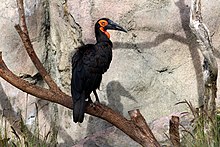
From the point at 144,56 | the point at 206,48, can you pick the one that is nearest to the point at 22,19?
the point at 144,56

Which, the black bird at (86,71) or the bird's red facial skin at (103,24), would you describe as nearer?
the black bird at (86,71)

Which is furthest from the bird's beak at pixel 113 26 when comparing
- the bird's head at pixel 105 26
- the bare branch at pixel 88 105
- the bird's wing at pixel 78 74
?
the bare branch at pixel 88 105

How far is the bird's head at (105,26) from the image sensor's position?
436cm

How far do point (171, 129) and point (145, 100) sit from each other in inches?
67.0

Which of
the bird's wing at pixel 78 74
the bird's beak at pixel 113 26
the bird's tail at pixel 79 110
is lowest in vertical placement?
the bird's tail at pixel 79 110

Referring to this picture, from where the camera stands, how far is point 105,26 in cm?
437

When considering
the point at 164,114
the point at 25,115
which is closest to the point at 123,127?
the point at 164,114

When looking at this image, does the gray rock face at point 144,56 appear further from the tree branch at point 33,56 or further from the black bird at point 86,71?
the tree branch at point 33,56

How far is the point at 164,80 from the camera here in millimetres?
4660

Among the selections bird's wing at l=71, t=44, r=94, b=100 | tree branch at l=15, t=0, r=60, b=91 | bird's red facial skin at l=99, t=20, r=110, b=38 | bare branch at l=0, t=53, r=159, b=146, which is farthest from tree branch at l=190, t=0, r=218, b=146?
tree branch at l=15, t=0, r=60, b=91

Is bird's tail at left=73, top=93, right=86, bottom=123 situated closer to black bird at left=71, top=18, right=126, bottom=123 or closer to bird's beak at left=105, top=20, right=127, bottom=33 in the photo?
black bird at left=71, top=18, right=126, bottom=123

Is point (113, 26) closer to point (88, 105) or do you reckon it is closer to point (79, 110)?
point (88, 105)

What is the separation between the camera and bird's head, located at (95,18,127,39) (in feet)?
14.3

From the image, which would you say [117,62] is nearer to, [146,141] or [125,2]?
[125,2]
